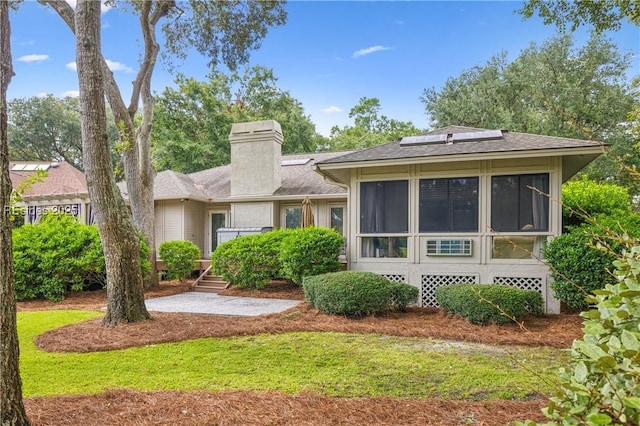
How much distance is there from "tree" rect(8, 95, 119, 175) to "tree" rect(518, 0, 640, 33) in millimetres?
26417

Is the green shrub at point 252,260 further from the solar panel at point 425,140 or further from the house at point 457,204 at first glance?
the solar panel at point 425,140

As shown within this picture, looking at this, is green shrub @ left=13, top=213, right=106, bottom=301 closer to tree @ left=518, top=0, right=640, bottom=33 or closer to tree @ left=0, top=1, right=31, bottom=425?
tree @ left=0, top=1, right=31, bottom=425

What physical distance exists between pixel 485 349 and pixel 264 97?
22582 millimetres

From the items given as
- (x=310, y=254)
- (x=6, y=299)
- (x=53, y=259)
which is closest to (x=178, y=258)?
(x=53, y=259)

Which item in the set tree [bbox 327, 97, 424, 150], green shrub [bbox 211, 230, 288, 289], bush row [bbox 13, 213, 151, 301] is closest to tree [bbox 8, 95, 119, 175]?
tree [bbox 327, 97, 424, 150]

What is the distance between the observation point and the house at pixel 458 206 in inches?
323

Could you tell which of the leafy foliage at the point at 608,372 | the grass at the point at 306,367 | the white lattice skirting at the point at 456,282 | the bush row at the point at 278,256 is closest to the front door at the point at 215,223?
the bush row at the point at 278,256

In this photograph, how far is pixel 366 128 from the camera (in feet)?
98.0

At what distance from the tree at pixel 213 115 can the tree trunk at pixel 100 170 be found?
15.7m

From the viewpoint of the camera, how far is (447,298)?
25.2ft

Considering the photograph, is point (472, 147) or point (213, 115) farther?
point (213, 115)

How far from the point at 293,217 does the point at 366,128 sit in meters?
17.0

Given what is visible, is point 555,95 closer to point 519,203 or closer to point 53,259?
point 519,203

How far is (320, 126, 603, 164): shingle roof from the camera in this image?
8.05 m
